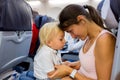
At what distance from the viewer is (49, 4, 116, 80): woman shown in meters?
1.32

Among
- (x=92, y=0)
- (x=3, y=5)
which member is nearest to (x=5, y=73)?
(x=3, y=5)

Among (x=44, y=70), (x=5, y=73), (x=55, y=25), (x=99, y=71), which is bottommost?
(x=5, y=73)

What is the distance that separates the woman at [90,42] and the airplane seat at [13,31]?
0.81 metres

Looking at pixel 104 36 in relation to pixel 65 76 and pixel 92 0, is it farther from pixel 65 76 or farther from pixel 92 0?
pixel 92 0

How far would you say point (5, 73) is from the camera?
2.41 metres

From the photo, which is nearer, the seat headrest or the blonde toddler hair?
the blonde toddler hair

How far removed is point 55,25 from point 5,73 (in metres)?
1.06

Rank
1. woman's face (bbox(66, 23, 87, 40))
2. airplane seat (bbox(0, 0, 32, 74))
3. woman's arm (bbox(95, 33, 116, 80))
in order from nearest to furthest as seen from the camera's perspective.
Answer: woman's arm (bbox(95, 33, 116, 80)), woman's face (bbox(66, 23, 87, 40)), airplane seat (bbox(0, 0, 32, 74))

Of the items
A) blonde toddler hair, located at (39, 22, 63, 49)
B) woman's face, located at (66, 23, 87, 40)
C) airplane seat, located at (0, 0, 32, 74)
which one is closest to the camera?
woman's face, located at (66, 23, 87, 40)

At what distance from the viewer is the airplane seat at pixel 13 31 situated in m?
2.16

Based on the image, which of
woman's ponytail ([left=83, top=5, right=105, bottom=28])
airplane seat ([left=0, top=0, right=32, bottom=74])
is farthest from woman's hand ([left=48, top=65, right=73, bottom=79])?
airplane seat ([left=0, top=0, right=32, bottom=74])

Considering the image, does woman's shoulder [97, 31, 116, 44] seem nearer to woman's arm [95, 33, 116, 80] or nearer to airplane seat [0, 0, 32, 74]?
woman's arm [95, 33, 116, 80]

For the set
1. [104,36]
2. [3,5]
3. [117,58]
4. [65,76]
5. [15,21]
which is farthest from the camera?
[15,21]

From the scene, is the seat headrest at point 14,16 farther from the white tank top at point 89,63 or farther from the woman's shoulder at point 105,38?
the woman's shoulder at point 105,38
